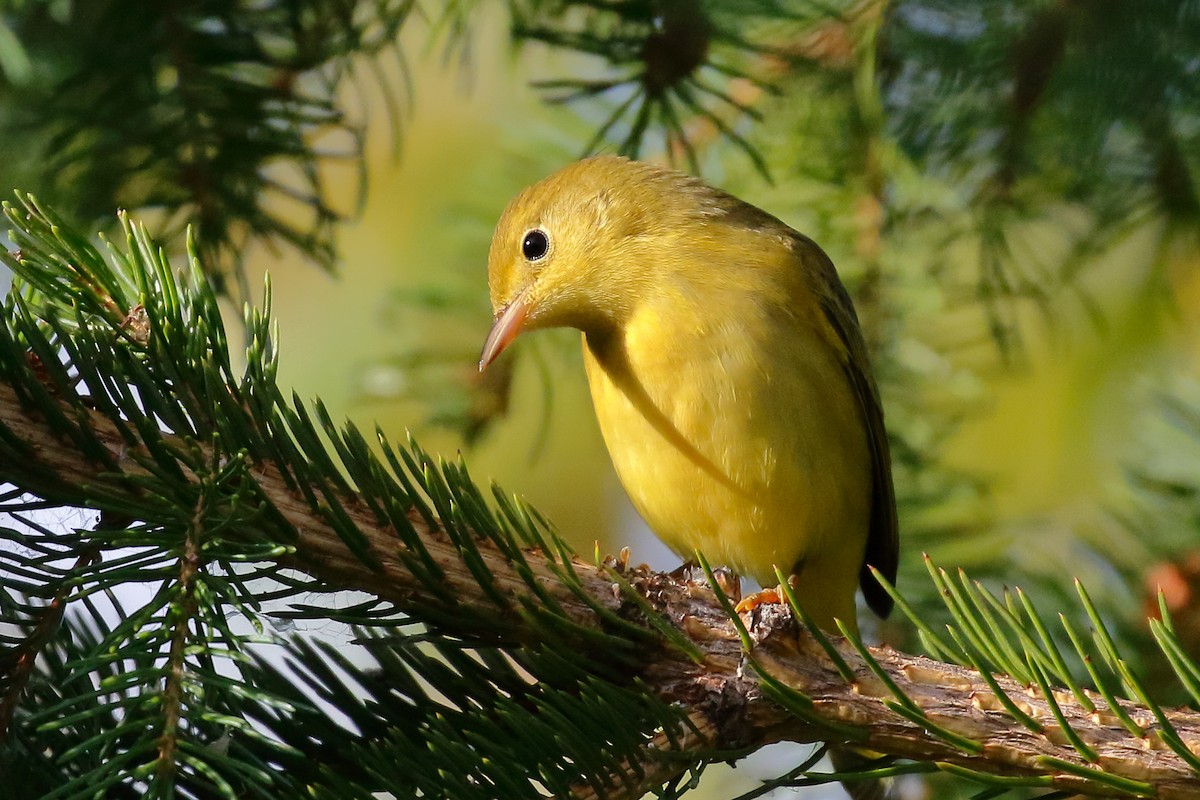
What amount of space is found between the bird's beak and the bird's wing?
90cm

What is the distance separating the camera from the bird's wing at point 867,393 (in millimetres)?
3781

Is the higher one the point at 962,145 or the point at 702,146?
the point at 702,146

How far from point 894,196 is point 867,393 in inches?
24.9

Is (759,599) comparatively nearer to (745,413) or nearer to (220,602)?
(745,413)

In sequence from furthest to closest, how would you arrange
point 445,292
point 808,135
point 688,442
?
point 445,292 < point 808,135 < point 688,442

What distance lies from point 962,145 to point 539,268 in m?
1.36

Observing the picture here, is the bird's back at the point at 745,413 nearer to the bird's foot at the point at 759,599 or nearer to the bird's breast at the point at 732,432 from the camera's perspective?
the bird's breast at the point at 732,432

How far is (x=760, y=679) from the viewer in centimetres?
198

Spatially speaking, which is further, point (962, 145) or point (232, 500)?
point (962, 145)

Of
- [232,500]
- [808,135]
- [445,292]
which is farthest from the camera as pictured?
[445,292]

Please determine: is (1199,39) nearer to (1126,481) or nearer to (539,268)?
(1126,481)

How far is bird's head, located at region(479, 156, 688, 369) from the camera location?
12.7 feet

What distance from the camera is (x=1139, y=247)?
4453mm

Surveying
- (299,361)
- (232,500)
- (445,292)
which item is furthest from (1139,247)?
(232,500)
